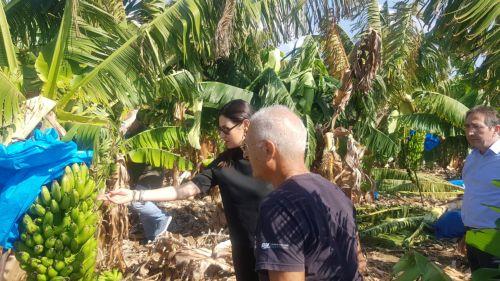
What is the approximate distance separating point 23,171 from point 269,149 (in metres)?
1.76

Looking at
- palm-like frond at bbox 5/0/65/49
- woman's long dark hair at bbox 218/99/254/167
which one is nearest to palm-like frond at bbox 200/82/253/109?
palm-like frond at bbox 5/0/65/49

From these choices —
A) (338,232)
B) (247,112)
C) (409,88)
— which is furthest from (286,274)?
(409,88)

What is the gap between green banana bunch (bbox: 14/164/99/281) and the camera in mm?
3123

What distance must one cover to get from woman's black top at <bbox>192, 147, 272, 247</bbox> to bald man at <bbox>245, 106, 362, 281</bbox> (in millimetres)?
977

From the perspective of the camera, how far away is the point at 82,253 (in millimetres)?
3279

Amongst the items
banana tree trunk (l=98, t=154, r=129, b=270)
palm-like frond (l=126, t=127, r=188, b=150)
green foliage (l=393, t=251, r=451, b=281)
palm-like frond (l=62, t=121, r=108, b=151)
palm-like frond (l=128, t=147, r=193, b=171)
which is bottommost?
banana tree trunk (l=98, t=154, r=129, b=270)

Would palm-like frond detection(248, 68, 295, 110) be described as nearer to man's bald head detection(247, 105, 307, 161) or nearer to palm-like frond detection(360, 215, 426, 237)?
palm-like frond detection(360, 215, 426, 237)

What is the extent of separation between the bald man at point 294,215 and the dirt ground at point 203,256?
Answer: 3.03 metres

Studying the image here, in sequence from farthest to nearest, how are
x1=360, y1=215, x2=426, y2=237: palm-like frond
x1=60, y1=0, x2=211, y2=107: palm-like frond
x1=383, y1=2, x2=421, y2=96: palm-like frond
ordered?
x1=383, y1=2, x2=421, y2=96: palm-like frond → x1=360, y1=215, x2=426, y2=237: palm-like frond → x1=60, y1=0, x2=211, y2=107: palm-like frond

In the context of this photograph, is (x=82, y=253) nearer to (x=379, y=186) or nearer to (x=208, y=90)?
(x=208, y=90)

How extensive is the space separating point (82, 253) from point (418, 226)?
22.4 ft

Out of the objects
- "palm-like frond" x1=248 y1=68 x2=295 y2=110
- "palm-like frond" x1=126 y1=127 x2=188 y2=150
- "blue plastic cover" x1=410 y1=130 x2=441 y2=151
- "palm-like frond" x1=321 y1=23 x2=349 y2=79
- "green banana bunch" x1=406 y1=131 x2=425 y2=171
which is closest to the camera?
"palm-like frond" x1=126 y1=127 x2=188 y2=150

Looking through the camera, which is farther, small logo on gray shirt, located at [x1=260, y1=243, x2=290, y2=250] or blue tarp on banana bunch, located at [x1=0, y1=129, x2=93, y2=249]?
blue tarp on banana bunch, located at [x1=0, y1=129, x2=93, y2=249]

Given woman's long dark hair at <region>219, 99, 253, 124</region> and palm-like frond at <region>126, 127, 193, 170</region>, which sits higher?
woman's long dark hair at <region>219, 99, 253, 124</region>
